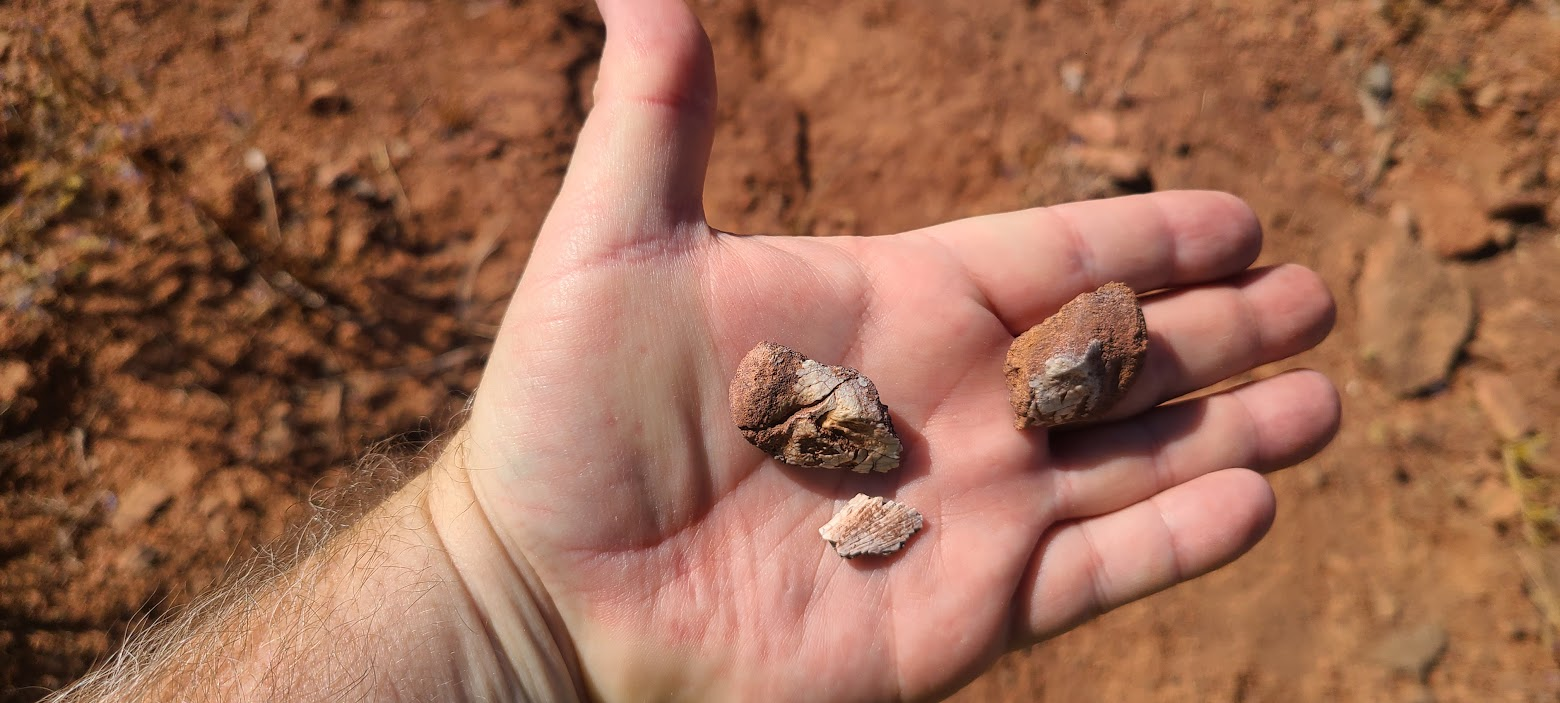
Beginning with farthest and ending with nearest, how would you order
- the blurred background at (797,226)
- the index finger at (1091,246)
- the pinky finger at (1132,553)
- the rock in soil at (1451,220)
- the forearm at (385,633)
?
the rock in soil at (1451,220) → the blurred background at (797,226) → the index finger at (1091,246) → the pinky finger at (1132,553) → the forearm at (385,633)

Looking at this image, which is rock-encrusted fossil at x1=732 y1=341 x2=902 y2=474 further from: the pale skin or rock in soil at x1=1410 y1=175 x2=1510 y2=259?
rock in soil at x1=1410 y1=175 x2=1510 y2=259

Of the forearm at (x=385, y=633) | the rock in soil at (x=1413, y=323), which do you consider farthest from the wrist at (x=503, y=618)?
the rock in soil at (x=1413, y=323)

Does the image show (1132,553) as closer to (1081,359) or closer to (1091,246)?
(1081,359)

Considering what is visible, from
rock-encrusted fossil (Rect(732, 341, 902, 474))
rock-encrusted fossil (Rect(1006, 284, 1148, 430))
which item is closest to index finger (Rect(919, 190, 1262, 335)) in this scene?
rock-encrusted fossil (Rect(1006, 284, 1148, 430))

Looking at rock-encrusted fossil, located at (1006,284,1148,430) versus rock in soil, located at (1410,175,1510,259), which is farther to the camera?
rock in soil, located at (1410,175,1510,259)

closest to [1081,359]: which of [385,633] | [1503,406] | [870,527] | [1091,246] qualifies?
[1091,246]

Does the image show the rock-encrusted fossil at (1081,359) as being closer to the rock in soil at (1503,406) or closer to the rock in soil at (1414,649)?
the rock in soil at (1414,649)
